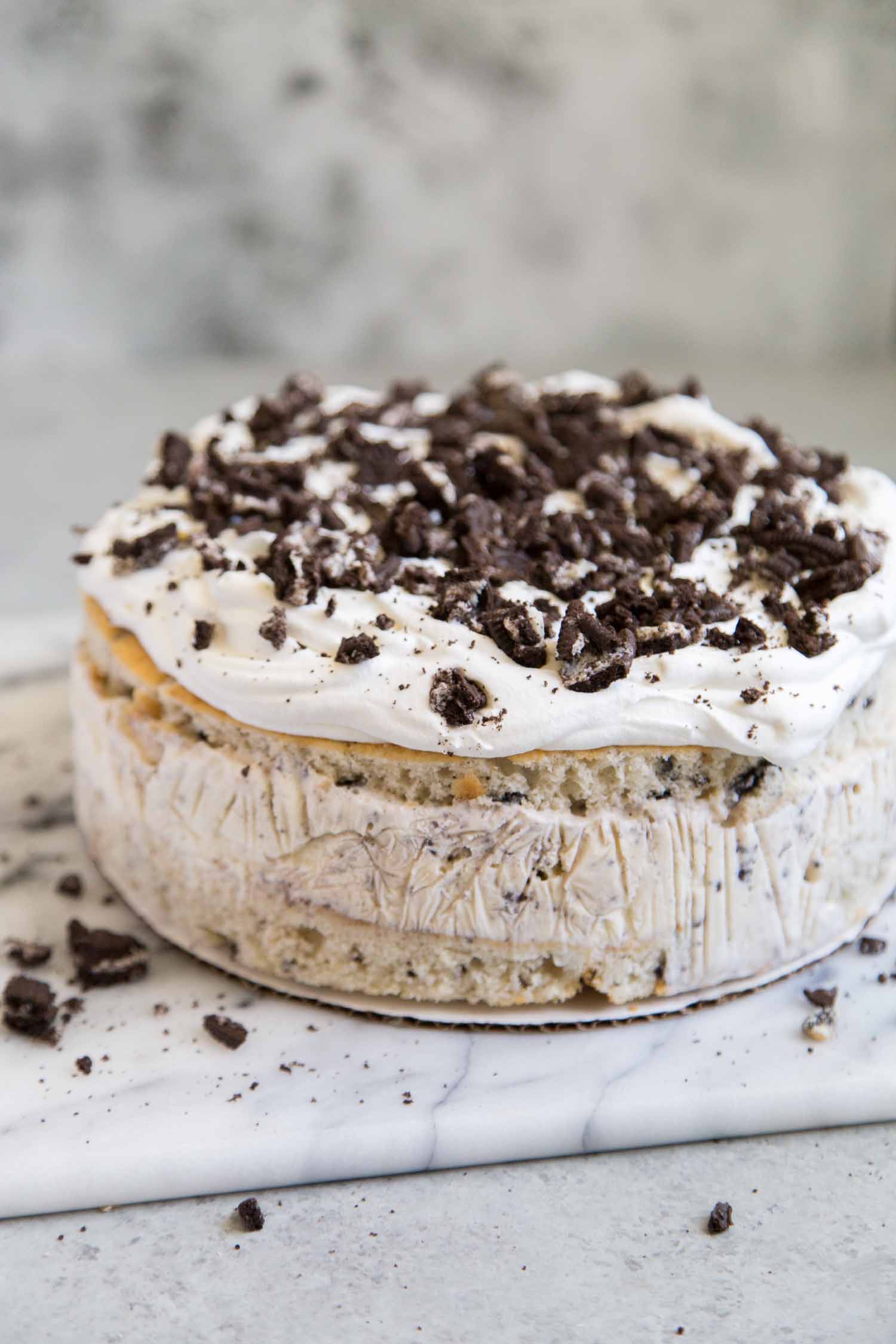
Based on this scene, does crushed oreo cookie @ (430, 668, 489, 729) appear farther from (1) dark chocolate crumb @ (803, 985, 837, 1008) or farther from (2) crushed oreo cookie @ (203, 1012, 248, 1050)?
(1) dark chocolate crumb @ (803, 985, 837, 1008)

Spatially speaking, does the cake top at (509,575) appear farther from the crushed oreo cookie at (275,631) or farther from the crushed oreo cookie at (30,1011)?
the crushed oreo cookie at (30,1011)

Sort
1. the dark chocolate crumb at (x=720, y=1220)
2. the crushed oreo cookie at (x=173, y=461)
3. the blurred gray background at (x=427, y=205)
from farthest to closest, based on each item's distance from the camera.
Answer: the blurred gray background at (x=427, y=205)
the crushed oreo cookie at (x=173, y=461)
the dark chocolate crumb at (x=720, y=1220)

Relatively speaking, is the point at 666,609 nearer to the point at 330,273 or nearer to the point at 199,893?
the point at 199,893

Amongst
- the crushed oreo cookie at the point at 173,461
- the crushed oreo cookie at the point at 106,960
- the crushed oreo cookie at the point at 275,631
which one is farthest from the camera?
the crushed oreo cookie at the point at 173,461

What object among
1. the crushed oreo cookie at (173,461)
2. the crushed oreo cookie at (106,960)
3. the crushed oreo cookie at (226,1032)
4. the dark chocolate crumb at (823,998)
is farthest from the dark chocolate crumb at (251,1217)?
the crushed oreo cookie at (173,461)

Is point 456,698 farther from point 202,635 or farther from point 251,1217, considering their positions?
point 251,1217

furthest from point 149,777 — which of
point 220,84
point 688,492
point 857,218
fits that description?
point 857,218
